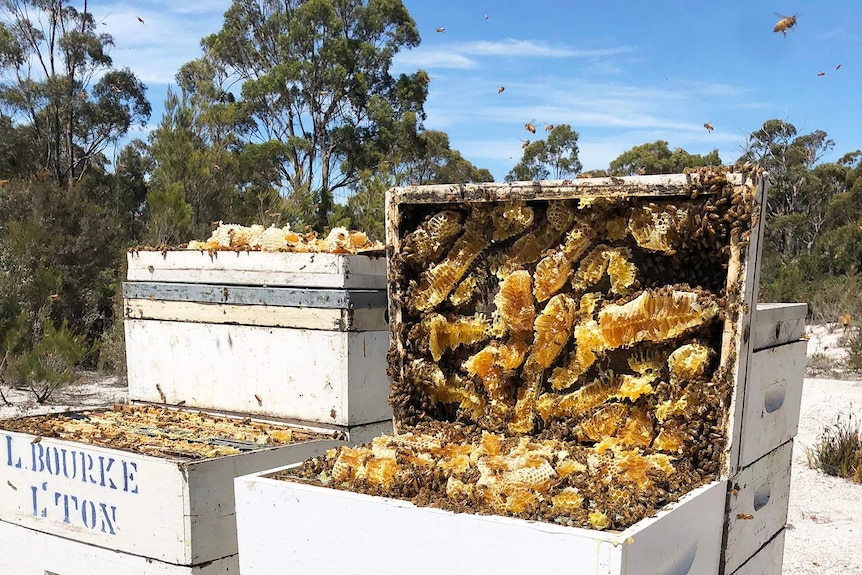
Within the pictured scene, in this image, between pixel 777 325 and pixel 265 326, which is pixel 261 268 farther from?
pixel 777 325

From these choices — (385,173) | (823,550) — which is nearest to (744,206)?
(823,550)

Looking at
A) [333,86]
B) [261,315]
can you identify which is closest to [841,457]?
[261,315]

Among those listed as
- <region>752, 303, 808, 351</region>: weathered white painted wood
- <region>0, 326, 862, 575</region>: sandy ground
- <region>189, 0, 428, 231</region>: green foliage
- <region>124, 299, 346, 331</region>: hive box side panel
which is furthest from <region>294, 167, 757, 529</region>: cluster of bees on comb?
<region>189, 0, 428, 231</region>: green foliage

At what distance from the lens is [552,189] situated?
2.35m

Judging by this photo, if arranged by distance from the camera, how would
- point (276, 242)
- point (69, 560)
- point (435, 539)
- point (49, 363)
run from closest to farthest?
point (435, 539), point (69, 560), point (276, 242), point (49, 363)

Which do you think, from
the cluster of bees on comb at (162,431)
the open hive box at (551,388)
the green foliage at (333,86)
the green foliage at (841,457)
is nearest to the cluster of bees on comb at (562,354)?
the open hive box at (551,388)

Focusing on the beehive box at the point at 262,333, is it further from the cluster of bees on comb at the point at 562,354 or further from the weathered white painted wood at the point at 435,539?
the weathered white painted wood at the point at 435,539

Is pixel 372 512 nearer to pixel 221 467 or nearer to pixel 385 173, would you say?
pixel 221 467

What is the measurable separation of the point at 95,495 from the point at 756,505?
232 cm

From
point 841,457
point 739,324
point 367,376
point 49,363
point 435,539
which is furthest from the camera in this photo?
point 49,363

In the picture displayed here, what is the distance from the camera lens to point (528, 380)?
8.56 feet

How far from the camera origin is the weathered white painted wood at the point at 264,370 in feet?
9.82

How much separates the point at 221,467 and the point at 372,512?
2.87ft

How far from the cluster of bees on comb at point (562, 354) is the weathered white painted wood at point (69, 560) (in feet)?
2.06
